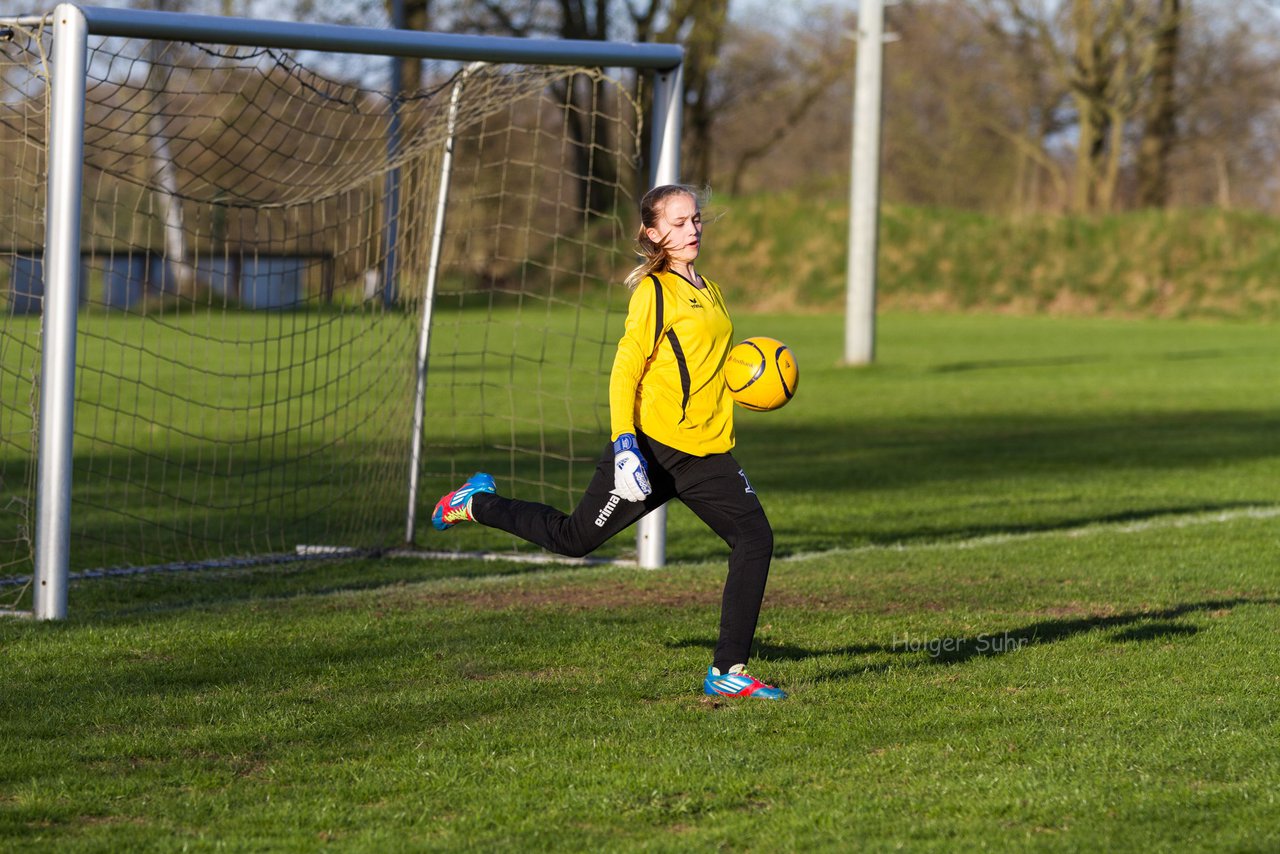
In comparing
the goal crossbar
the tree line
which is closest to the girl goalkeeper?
the goal crossbar

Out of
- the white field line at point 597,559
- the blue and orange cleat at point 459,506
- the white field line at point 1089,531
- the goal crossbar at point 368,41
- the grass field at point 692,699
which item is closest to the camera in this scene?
the grass field at point 692,699

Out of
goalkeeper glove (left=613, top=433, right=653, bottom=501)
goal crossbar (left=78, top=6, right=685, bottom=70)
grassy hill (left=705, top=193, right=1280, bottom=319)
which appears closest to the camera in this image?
goalkeeper glove (left=613, top=433, right=653, bottom=501)

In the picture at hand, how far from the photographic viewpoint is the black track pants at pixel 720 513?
17.6 ft

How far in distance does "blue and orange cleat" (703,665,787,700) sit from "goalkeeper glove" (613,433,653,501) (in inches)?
26.9

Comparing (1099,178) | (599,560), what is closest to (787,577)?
(599,560)

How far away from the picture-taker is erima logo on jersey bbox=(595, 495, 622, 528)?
5.41 metres

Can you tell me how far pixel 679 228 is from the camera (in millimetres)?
5414

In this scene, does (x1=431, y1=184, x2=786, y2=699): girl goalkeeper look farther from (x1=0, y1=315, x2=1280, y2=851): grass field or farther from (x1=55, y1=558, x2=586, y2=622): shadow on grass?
(x1=55, y1=558, x2=586, y2=622): shadow on grass

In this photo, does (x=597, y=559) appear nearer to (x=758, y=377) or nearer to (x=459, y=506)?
(x=459, y=506)

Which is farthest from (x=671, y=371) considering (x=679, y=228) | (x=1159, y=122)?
(x=1159, y=122)

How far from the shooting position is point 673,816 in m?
4.19

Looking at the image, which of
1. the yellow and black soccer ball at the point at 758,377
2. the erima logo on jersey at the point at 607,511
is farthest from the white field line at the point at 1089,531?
the erima logo on jersey at the point at 607,511

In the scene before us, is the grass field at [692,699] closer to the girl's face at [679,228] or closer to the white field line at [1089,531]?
the white field line at [1089,531]

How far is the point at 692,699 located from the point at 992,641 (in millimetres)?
1523
